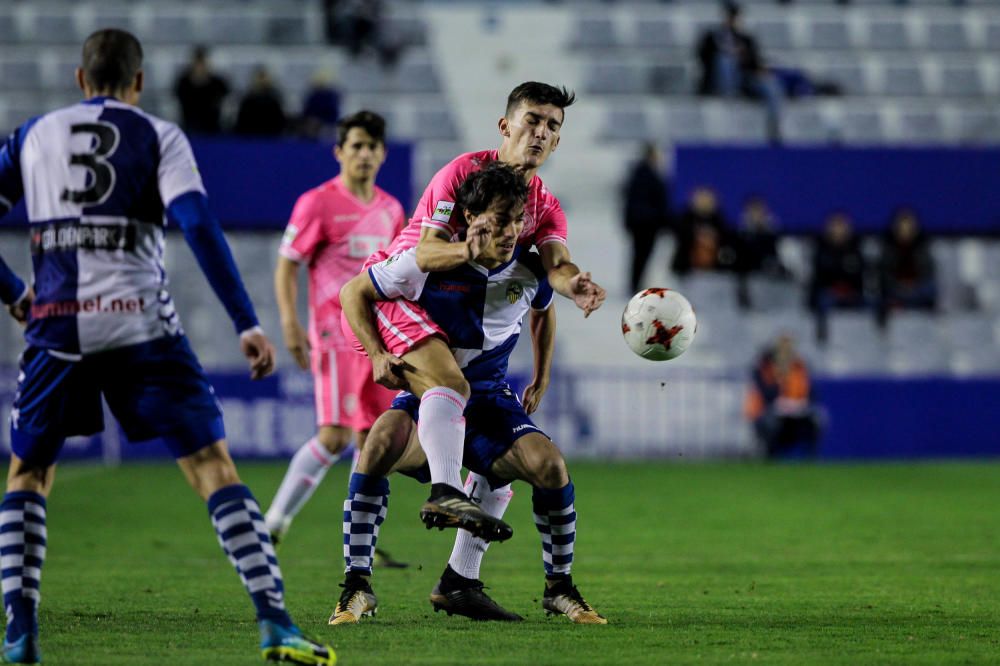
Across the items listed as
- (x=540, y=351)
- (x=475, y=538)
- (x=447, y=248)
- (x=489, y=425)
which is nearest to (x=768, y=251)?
(x=540, y=351)

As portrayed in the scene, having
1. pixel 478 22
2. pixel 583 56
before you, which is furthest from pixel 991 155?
pixel 478 22

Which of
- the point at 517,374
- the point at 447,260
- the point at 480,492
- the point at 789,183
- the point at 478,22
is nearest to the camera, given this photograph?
the point at 447,260

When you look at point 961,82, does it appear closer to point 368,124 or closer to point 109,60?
point 368,124

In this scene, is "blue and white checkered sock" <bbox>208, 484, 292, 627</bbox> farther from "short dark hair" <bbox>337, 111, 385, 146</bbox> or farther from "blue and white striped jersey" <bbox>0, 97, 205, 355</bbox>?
"short dark hair" <bbox>337, 111, 385, 146</bbox>

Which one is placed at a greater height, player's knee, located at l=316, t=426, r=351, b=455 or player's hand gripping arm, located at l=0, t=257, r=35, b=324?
player's hand gripping arm, located at l=0, t=257, r=35, b=324

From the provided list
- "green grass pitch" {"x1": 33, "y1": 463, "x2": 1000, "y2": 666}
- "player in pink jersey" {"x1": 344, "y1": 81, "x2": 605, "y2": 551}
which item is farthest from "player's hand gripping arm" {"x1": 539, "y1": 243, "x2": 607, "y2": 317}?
"green grass pitch" {"x1": 33, "y1": 463, "x2": 1000, "y2": 666}

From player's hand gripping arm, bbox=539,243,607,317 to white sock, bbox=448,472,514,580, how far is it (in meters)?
1.02

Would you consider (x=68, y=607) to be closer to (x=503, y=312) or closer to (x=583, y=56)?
(x=503, y=312)

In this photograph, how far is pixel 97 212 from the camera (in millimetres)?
5492

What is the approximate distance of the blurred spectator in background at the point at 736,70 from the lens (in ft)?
75.5

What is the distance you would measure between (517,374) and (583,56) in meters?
8.13

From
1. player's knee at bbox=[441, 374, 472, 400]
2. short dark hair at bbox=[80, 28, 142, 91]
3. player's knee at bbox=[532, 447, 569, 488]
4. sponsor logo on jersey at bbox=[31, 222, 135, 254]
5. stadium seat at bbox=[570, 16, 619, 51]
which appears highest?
stadium seat at bbox=[570, 16, 619, 51]

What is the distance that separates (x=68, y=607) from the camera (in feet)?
23.8

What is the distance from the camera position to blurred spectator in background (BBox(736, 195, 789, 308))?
70.1 ft
